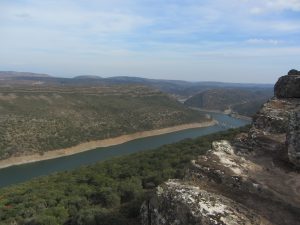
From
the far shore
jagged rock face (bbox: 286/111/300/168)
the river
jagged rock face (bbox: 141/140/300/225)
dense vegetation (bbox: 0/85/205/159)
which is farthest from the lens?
dense vegetation (bbox: 0/85/205/159)

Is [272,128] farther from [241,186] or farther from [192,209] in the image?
[192,209]

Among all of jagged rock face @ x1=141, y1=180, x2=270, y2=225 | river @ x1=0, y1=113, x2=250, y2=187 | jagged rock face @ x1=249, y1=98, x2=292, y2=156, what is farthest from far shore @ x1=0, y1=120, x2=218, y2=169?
jagged rock face @ x1=141, y1=180, x2=270, y2=225

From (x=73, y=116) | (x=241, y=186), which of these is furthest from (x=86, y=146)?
(x=241, y=186)

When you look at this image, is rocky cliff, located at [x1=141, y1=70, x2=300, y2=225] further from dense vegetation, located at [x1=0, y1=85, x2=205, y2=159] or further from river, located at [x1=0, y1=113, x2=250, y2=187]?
dense vegetation, located at [x1=0, y1=85, x2=205, y2=159]

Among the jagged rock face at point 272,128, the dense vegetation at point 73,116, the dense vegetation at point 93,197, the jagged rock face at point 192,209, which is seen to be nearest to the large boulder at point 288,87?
the jagged rock face at point 272,128

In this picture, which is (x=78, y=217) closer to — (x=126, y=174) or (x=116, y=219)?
(x=116, y=219)

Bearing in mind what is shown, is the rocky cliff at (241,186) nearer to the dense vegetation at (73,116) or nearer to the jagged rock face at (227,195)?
the jagged rock face at (227,195)

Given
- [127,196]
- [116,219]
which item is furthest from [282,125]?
[127,196]
